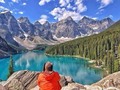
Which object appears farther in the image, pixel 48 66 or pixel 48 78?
pixel 48 78

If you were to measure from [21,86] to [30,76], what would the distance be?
490 centimetres

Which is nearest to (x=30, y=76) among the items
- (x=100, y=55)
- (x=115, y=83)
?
(x=115, y=83)

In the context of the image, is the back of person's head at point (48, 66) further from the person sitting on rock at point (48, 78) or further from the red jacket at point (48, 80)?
the red jacket at point (48, 80)

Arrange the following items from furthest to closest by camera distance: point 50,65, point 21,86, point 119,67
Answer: point 119,67, point 21,86, point 50,65

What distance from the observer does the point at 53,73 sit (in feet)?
44.0

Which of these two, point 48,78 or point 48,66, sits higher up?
point 48,66

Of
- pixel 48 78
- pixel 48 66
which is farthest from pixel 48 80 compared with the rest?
pixel 48 66

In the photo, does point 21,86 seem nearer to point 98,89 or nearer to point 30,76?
point 30,76

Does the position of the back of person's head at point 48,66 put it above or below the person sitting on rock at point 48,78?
above

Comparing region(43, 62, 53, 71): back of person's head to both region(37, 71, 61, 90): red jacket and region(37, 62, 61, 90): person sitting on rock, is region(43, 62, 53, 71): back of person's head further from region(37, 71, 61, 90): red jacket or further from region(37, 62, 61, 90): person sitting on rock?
region(37, 71, 61, 90): red jacket

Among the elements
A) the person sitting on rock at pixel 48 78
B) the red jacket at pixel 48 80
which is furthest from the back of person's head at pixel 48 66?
the red jacket at pixel 48 80

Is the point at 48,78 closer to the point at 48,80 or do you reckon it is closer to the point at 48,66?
the point at 48,80

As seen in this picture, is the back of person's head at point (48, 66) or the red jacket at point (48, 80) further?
the red jacket at point (48, 80)

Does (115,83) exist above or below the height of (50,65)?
below
